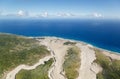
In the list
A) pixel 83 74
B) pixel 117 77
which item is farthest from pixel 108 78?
pixel 83 74

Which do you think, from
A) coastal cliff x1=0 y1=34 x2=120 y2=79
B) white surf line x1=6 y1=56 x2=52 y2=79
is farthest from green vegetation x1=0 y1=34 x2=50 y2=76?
white surf line x1=6 y1=56 x2=52 y2=79

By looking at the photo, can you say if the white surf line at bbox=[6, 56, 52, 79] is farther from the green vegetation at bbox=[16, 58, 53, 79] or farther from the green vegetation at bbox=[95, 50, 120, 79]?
the green vegetation at bbox=[95, 50, 120, 79]

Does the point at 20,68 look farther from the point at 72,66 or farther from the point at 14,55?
the point at 72,66

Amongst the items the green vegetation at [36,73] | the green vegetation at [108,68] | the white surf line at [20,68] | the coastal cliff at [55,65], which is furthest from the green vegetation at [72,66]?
the white surf line at [20,68]

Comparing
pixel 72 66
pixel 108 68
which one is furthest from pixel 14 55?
pixel 108 68

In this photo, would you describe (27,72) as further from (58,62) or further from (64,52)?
(64,52)

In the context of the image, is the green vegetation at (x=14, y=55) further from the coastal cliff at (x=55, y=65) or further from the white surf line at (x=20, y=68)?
the white surf line at (x=20, y=68)

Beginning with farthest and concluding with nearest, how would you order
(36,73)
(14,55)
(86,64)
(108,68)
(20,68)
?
(14,55) < (86,64) < (20,68) < (108,68) < (36,73)
